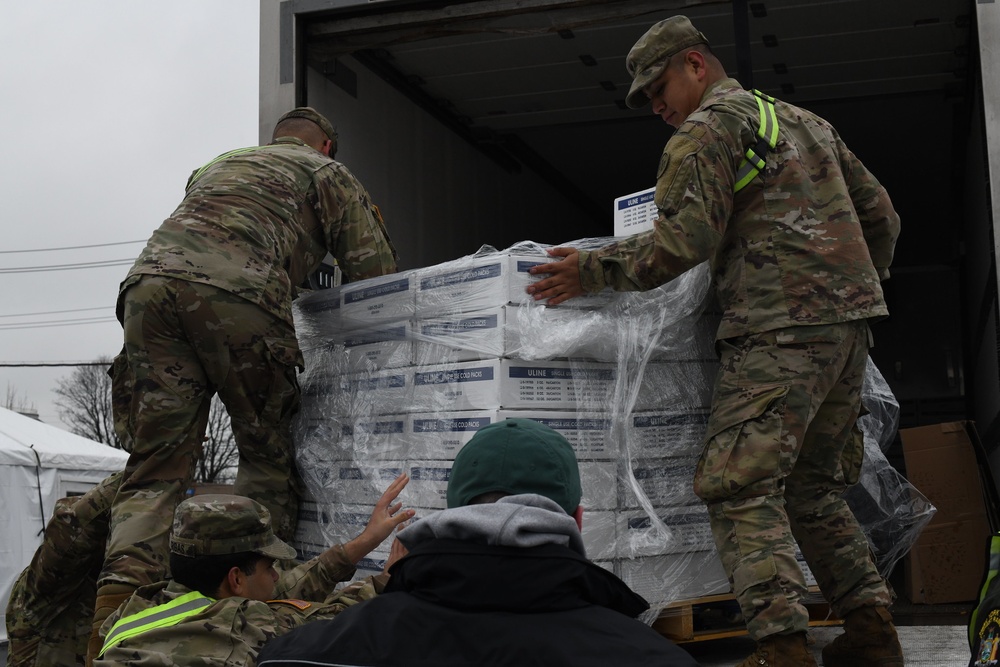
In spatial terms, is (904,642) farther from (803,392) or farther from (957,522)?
(957,522)

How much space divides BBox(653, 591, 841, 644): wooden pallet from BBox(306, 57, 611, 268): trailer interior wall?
340cm

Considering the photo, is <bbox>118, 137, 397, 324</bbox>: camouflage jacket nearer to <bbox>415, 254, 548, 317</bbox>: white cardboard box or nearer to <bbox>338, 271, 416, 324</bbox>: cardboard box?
<bbox>338, 271, 416, 324</bbox>: cardboard box

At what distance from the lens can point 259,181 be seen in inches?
138

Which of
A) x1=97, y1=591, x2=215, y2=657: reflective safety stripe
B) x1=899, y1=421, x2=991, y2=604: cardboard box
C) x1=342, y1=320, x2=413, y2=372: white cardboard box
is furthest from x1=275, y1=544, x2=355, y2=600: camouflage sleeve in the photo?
x1=899, y1=421, x2=991, y2=604: cardboard box

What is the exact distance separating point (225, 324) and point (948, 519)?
3.60 m

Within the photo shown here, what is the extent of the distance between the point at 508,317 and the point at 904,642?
5.23ft

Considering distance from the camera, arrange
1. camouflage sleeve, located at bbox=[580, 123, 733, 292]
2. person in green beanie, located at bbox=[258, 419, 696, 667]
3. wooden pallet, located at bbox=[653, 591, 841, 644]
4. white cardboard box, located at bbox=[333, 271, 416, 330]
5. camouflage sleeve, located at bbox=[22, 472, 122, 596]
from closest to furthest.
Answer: person in green beanie, located at bbox=[258, 419, 696, 667] → camouflage sleeve, located at bbox=[580, 123, 733, 292] → wooden pallet, located at bbox=[653, 591, 841, 644] → white cardboard box, located at bbox=[333, 271, 416, 330] → camouflage sleeve, located at bbox=[22, 472, 122, 596]

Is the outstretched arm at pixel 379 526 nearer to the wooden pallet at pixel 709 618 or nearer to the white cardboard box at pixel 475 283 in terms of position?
the white cardboard box at pixel 475 283

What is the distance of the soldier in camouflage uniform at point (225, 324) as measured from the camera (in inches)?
127

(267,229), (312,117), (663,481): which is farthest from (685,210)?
(312,117)

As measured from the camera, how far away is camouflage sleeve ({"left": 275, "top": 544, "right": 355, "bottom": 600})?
9.42ft

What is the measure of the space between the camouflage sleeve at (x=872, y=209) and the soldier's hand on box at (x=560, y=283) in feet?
2.78

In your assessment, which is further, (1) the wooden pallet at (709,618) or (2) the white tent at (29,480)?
(2) the white tent at (29,480)

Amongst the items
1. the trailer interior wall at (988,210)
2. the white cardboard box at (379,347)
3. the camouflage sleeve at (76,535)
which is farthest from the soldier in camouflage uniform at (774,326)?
the camouflage sleeve at (76,535)
